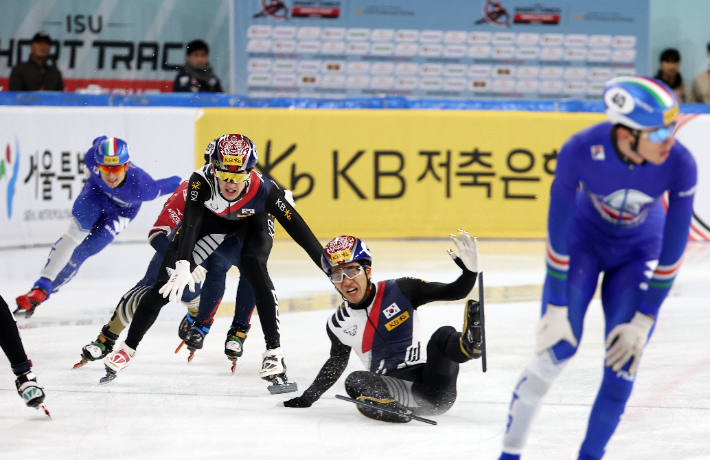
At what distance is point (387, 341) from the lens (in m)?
4.04

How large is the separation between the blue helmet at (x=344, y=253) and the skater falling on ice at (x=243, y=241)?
54 cm

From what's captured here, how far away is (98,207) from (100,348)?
1.75 meters

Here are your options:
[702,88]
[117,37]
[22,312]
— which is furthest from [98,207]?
[702,88]

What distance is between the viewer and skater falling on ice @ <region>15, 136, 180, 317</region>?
19.2 feet

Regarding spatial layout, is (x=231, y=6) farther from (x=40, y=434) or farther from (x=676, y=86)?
(x=40, y=434)

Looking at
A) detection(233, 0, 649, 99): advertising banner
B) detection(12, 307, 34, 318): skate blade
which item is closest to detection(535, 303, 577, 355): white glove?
A: detection(12, 307, 34, 318): skate blade

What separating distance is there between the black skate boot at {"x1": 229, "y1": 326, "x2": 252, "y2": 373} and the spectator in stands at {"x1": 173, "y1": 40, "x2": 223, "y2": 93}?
5451 mm

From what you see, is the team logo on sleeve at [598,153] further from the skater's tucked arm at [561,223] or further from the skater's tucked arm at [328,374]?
the skater's tucked arm at [328,374]

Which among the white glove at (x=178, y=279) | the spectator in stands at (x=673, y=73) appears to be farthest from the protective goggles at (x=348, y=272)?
the spectator in stands at (x=673, y=73)

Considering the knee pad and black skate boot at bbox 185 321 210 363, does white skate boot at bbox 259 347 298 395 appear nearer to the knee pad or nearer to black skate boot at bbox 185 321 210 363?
black skate boot at bbox 185 321 210 363

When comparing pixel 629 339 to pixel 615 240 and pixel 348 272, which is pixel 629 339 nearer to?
pixel 615 240

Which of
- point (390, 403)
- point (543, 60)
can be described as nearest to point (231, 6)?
point (543, 60)

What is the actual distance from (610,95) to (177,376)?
2862 mm

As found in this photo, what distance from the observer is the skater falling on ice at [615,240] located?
2768 mm
